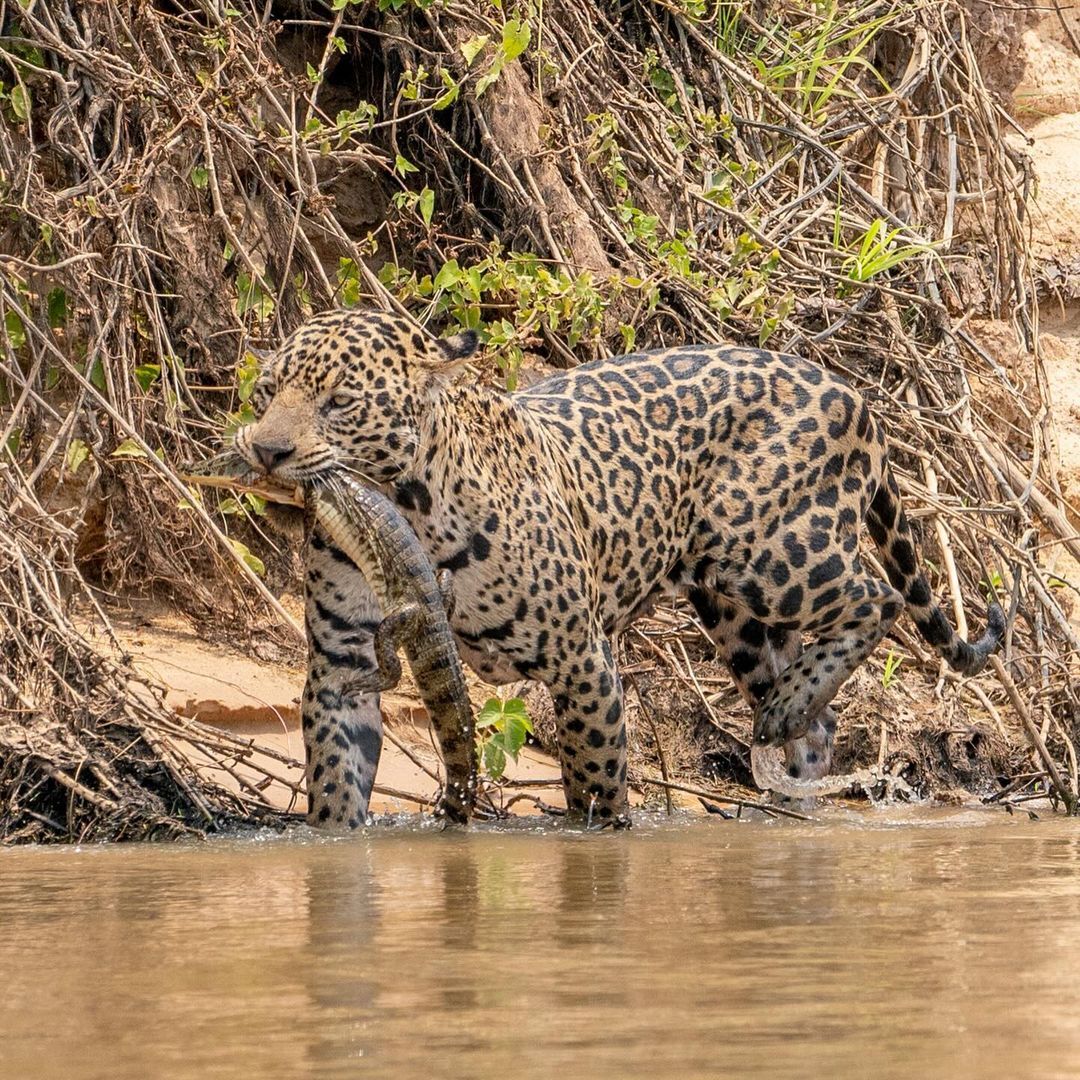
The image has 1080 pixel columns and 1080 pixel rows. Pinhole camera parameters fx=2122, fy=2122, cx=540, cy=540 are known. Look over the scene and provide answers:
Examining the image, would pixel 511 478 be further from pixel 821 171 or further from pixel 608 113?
pixel 821 171

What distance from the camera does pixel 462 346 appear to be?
620 centimetres

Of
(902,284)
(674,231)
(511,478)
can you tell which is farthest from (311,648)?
(902,284)

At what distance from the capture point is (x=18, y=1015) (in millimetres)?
3188

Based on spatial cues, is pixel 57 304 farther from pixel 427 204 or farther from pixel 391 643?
pixel 391 643

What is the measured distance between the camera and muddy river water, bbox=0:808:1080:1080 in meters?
2.84

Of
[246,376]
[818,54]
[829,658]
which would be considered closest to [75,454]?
[246,376]

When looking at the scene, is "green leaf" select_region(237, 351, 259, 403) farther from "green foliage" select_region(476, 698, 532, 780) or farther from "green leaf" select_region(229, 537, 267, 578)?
"green foliage" select_region(476, 698, 532, 780)

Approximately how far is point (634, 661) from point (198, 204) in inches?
102

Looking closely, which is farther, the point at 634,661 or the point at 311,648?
the point at 634,661

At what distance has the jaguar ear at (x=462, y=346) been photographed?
6.19 meters

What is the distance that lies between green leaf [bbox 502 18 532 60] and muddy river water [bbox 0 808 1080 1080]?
14.0ft

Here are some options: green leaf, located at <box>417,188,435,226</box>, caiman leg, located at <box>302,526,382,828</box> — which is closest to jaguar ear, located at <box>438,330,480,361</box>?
caiman leg, located at <box>302,526,382,828</box>

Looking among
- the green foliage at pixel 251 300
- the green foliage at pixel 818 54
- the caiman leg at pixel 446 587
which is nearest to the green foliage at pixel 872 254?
the green foliage at pixel 818 54

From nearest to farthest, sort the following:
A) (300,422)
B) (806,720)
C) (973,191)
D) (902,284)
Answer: (300,422) < (806,720) < (902,284) < (973,191)
